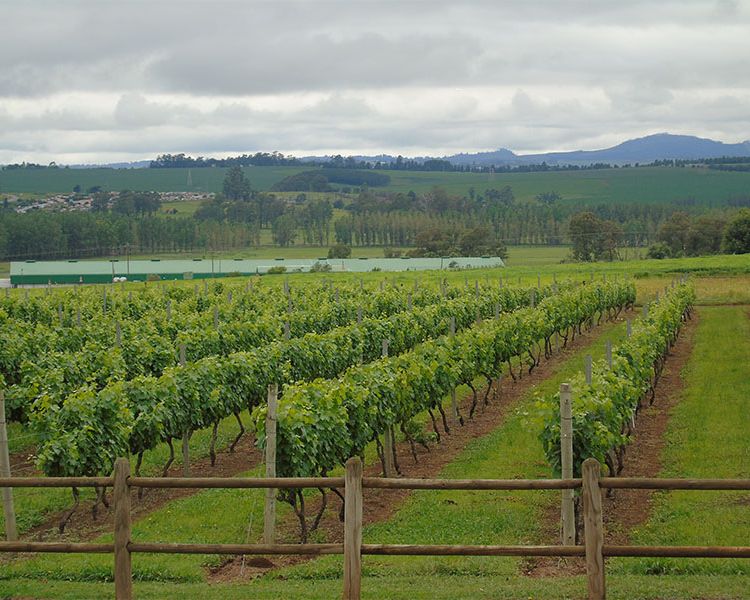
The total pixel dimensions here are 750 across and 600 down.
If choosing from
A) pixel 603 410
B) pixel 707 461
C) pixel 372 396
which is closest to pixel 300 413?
pixel 372 396

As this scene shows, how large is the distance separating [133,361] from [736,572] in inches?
556

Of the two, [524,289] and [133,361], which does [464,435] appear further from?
[524,289]

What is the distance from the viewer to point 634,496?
15156 mm

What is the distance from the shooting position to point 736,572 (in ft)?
35.3

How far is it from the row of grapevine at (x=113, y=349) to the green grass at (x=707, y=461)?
8624mm

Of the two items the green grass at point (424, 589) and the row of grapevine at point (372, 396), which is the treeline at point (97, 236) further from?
the green grass at point (424, 589)

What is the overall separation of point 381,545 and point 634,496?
751cm

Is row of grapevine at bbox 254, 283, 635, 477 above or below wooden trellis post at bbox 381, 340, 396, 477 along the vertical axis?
above

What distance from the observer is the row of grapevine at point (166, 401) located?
14.1 meters

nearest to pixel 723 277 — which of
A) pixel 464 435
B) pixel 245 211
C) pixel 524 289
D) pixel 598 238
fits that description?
pixel 524 289

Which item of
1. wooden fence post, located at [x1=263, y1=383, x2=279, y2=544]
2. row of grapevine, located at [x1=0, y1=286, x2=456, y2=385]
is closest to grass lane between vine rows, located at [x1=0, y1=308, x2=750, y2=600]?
wooden fence post, located at [x1=263, y1=383, x2=279, y2=544]

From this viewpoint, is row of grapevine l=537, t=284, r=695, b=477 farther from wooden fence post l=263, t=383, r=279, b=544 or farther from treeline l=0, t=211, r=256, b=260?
treeline l=0, t=211, r=256, b=260

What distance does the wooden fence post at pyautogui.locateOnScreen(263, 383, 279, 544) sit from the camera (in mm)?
12492

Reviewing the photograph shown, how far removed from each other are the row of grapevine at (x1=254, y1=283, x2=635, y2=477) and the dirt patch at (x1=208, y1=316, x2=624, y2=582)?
0.77m
